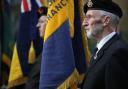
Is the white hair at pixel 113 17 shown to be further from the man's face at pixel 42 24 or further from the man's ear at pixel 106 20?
the man's face at pixel 42 24

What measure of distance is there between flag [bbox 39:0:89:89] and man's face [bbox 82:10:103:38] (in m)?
0.54

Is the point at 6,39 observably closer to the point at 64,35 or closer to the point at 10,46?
the point at 10,46

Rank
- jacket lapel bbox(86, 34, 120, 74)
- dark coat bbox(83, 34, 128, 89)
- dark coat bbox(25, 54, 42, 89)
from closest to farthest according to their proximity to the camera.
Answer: dark coat bbox(83, 34, 128, 89) < jacket lapel bbox(86, 34, 120, 74) < dark coat bbox(25, 54, 42, 89)

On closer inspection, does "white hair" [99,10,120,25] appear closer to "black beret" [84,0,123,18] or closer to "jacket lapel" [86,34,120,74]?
"black beret" [84,0,123,18]

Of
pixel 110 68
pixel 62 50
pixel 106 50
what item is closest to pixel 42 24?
pixel 62 50

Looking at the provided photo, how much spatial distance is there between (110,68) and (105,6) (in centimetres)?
74

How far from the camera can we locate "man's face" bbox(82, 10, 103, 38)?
4383 millimetres

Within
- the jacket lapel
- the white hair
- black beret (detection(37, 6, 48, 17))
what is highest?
the white hair

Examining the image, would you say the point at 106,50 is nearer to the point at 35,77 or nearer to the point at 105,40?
the point at 105,40

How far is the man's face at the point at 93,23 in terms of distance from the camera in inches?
173

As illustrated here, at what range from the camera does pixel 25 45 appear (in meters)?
7.27

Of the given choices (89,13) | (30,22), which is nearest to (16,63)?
(30,22)

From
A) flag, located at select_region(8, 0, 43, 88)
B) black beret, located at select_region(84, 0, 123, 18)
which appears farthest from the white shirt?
flag, located at select_region(8, 0, 43, 88)

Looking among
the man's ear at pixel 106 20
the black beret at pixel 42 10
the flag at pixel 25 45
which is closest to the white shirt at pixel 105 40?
the man's ear at pixel 106 20
